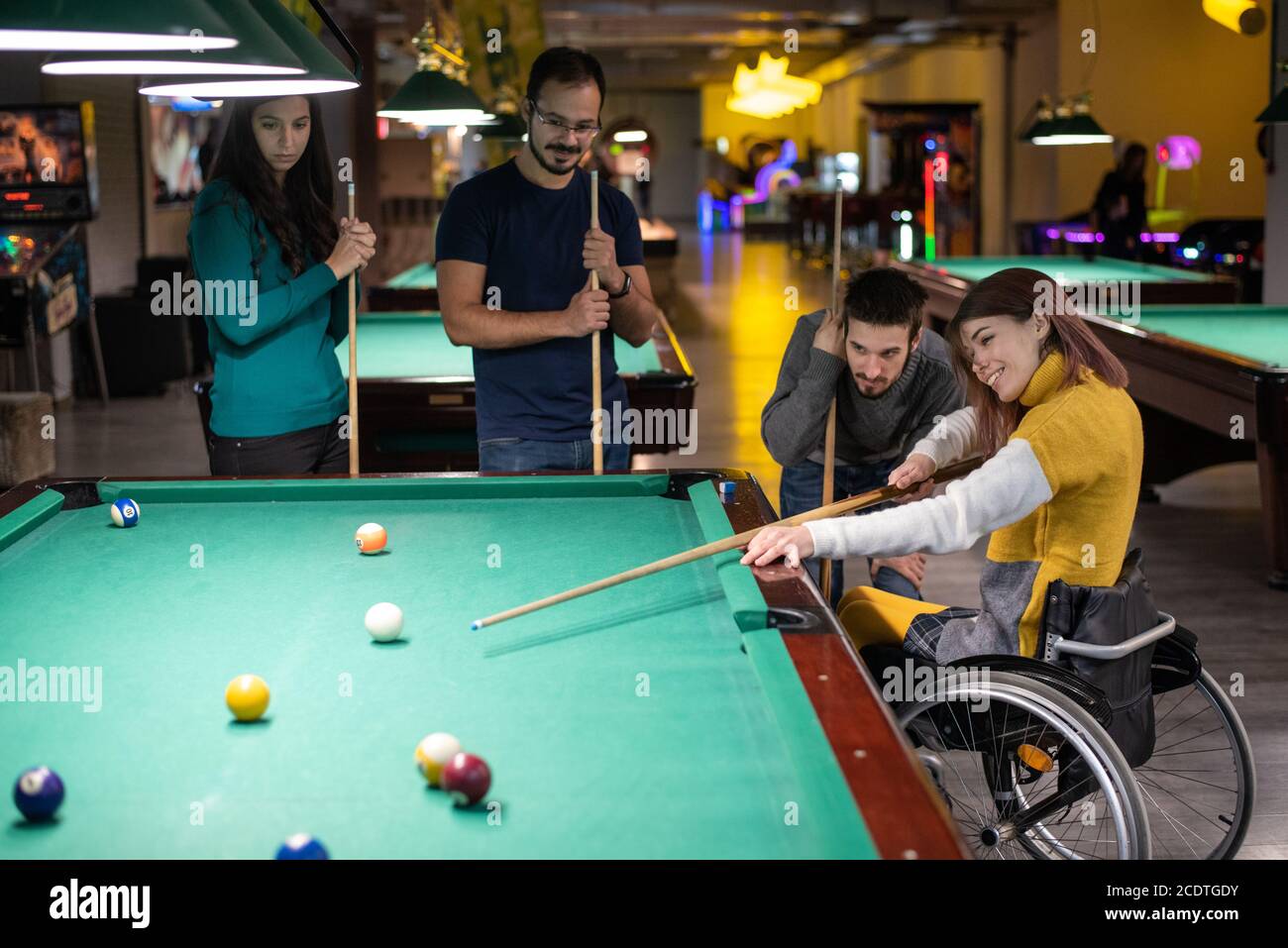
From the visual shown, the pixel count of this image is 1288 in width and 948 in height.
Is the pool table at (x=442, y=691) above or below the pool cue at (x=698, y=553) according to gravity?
below

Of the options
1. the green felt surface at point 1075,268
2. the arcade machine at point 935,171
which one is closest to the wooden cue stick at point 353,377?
the green felt surface at point 1075,268

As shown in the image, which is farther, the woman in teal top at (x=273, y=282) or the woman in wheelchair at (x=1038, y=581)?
the woman in teal top at (x=273, y=282)

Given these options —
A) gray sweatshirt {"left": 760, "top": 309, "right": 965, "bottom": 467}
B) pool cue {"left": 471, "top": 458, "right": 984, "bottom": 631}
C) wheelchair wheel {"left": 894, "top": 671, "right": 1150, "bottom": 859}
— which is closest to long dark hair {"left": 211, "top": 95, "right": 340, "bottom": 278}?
gray sweatshirt {"left": 760, "top": 309, "right": 965, "bottom": 467}

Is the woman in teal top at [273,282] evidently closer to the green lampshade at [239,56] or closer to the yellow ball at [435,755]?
the green lampshade at [239,56]

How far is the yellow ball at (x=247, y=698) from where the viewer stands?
161 cm

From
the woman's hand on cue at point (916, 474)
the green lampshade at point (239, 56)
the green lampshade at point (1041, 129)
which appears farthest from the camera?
the green lampshade at point (1041, 129)

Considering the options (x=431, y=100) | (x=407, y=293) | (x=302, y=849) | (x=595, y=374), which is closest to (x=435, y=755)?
(x=302, y=849)

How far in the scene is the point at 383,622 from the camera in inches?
74.0

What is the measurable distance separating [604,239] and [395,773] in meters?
1.66

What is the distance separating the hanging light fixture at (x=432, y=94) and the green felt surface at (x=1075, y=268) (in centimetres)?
334

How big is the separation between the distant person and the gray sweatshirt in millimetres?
7752

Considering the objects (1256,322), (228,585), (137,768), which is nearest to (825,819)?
(137,768)

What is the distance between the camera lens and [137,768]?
4.93 feet

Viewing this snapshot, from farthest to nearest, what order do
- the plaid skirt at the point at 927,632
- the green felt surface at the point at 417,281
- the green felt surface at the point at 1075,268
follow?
the green felt surface at the point at 1075,268
the green felt surface at the point at 417,281
the plaid skirt at the point at 927,632
